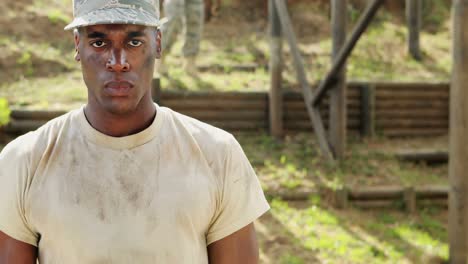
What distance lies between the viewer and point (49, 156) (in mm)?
1747

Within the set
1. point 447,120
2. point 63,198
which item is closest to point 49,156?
point 63,198

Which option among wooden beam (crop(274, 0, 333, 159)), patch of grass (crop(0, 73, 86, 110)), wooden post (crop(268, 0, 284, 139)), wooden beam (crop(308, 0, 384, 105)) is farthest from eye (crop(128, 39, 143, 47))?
wooden post (crop(268, 0, 284, 139))

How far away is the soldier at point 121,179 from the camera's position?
1698 mm

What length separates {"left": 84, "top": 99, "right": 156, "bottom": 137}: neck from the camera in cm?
179

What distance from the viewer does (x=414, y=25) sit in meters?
11.0

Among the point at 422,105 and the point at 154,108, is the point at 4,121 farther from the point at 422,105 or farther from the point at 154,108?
the point at 154,108

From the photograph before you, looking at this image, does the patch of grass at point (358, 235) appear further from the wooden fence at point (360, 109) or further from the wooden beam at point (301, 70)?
the wooden fence at point (360, 109)

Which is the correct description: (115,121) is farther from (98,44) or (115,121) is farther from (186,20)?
(186,20)

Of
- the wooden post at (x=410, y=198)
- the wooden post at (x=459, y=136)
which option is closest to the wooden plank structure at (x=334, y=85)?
the wooden post at (x=410, y=198)

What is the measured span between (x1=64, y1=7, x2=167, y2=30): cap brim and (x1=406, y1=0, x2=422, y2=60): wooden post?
9.64 metres

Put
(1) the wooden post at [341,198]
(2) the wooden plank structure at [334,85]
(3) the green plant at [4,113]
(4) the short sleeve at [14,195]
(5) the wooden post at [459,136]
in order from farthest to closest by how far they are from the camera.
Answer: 1. (3) the green plant at [4,113]
2. (2) the wooden plank structure at [334,85]
3. (1) the wooden post at [341,198]
4. (5) the wooden post at [459,136]
5. (4) the short sleeve at [14,195]

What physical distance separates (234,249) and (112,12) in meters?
0.70

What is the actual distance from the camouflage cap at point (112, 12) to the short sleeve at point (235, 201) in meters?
0.41

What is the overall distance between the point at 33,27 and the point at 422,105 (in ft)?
19.6
